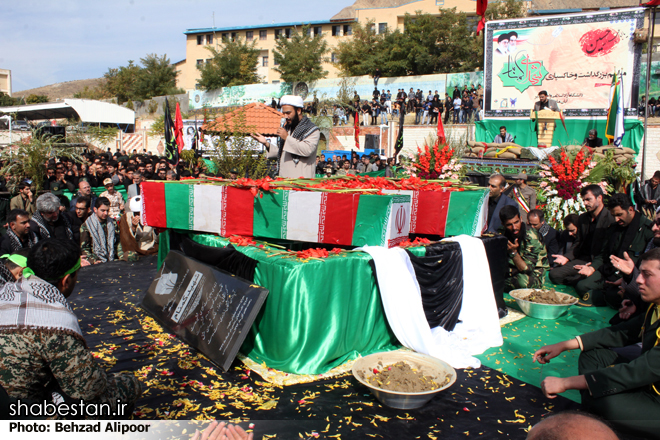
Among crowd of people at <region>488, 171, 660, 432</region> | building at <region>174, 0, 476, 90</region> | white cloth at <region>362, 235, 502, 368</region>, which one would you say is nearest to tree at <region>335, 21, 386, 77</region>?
building at <region>174, 0, 476, 90</region>

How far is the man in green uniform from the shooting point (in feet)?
17.0

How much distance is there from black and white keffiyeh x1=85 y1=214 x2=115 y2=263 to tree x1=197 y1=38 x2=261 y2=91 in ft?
105

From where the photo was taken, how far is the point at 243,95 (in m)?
32.5

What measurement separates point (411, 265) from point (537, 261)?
89.6 inches


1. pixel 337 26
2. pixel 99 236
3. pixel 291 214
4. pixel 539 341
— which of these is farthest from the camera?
pixel 337 26

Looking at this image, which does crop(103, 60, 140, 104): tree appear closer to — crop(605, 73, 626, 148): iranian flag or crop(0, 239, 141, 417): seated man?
crop(605, 73, 626, 148): iranian flag

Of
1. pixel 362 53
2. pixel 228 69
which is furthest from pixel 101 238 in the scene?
pixel 228 69

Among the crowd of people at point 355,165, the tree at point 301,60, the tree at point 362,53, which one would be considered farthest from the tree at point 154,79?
the crowd of people at point 355,165

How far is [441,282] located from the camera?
4.26 m

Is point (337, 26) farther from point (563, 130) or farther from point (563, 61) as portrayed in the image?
point (563, 130)

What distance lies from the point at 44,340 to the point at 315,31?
144 ft

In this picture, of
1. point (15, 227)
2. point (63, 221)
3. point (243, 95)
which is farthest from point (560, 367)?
point (243, 95)

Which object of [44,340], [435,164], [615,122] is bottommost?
[44,340]

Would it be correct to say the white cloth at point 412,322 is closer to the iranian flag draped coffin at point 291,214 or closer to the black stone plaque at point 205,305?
the iranian flag draped coffin at point 291,214
